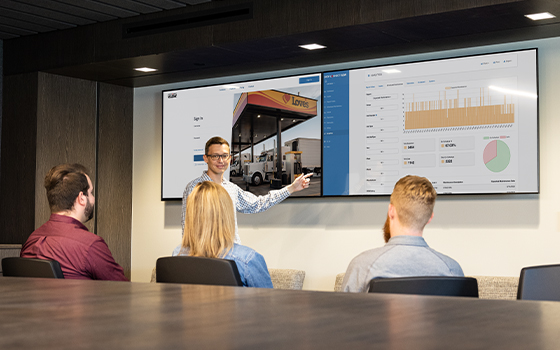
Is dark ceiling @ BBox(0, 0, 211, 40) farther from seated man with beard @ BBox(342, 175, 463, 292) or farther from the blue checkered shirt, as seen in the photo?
seated man with beard @ BBox(342, 175, 463, 292)

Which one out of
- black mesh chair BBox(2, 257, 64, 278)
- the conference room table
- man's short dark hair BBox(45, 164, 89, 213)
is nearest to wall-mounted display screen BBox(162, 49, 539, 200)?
man's short dark hair BBox(45, 164, 89, 213)

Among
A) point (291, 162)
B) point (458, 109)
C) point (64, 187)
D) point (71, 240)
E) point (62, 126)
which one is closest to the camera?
point (71, 240)

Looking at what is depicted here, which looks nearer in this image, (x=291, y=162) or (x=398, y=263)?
(x=398, y=263)

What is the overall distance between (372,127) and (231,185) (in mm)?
1046

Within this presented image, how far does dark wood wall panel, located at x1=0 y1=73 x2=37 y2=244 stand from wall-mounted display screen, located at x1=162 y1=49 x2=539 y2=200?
3.30 feet

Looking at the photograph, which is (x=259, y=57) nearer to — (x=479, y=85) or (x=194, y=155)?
(x=194, y=155)

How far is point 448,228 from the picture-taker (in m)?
3.76

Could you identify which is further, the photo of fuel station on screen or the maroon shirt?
the photo of fuel station on screen

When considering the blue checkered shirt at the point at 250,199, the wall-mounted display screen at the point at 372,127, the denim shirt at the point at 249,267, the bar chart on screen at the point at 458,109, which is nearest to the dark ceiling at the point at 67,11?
the wall-mounted display screen at the point at 372,127

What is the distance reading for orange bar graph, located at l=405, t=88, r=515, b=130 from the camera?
11.5ft

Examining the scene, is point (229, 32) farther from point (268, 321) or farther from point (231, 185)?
point (268, 321)

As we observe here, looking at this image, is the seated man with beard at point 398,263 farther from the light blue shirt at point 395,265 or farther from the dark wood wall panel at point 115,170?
the dark wood wall panel at point 115,170

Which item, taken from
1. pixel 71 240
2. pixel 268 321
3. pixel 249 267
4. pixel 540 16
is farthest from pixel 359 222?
pixel 268 321

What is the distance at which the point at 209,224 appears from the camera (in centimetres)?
234
